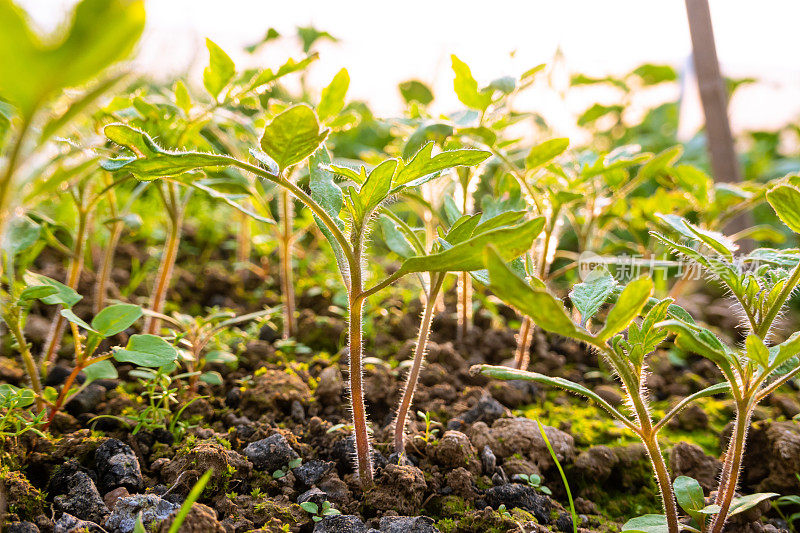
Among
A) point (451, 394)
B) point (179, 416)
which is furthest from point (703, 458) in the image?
point (179, 416)

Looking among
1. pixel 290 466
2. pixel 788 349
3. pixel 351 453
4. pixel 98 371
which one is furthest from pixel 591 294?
pixel 98 371

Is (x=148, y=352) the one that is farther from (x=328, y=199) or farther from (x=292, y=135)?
(x=292, y=135)

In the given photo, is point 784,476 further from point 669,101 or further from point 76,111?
point 669,101

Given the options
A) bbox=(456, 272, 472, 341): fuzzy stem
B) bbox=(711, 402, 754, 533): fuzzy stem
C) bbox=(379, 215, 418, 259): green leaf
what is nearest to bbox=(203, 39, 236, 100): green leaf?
bbox=(379, 215, 418, 259): green leaf

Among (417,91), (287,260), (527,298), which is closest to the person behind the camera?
(527,298)

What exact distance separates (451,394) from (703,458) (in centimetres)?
72

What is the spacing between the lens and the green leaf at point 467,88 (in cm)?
153

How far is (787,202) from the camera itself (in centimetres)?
107

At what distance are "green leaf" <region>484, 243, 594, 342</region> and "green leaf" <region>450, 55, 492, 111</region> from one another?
84 cm

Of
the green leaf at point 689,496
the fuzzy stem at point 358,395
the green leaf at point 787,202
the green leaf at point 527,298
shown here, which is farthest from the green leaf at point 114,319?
the green leaf at point 787,202

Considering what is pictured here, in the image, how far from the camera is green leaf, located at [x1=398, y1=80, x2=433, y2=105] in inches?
101

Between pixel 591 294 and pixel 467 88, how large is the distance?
72cm

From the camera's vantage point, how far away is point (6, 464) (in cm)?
119

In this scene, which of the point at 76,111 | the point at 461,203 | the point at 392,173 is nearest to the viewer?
the point at 76,111
